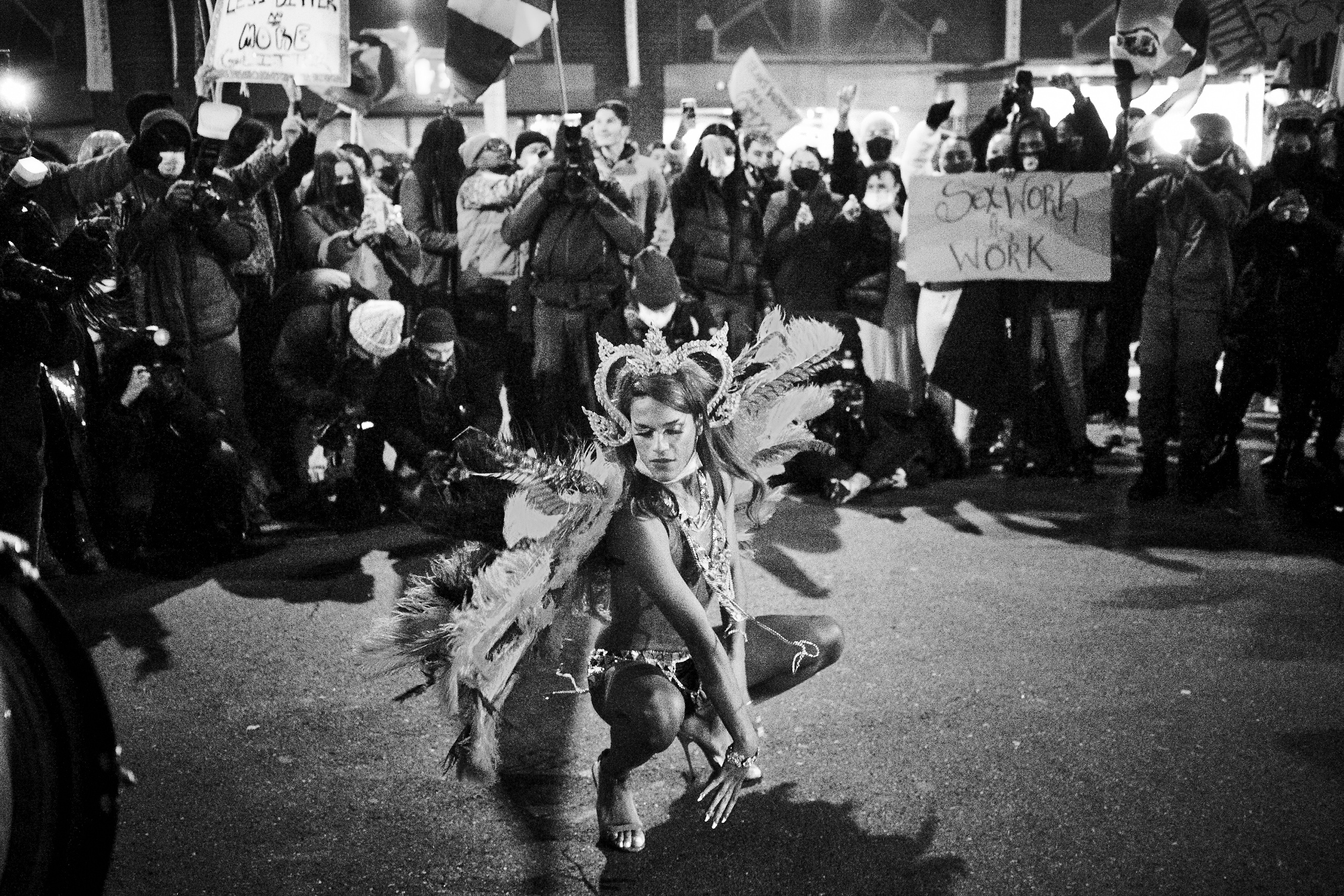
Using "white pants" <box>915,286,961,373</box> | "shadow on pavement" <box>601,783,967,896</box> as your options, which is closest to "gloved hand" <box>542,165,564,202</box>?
"white pants" <box>915,286,961,373</box>

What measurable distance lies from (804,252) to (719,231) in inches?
21.7

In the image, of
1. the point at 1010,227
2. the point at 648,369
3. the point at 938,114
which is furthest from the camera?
the point at 938,114

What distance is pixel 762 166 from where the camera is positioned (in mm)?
9445

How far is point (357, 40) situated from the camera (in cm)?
1078

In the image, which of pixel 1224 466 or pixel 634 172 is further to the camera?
pixel 634 172

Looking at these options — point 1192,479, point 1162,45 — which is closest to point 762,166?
→ point 1162,45

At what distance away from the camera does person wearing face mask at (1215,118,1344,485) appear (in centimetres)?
726

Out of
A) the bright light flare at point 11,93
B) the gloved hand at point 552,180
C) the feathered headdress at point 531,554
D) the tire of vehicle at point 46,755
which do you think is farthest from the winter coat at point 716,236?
the tire of vehicle at point 46,755

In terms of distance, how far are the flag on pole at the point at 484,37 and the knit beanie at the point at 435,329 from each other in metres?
2.31

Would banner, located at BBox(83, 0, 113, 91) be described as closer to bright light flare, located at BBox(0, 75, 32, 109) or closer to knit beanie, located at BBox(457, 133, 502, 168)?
knit beanie, located at BBox(457, 133, 502, 168)

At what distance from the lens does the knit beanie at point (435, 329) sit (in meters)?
7.03

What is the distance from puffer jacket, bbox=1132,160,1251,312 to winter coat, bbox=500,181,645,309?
115 inches

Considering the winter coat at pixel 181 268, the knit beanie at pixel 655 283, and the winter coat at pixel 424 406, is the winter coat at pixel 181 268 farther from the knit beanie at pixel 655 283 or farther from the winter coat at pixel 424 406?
the knit beanie at pixel 655 283

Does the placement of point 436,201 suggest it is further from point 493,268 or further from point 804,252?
point 804,252
